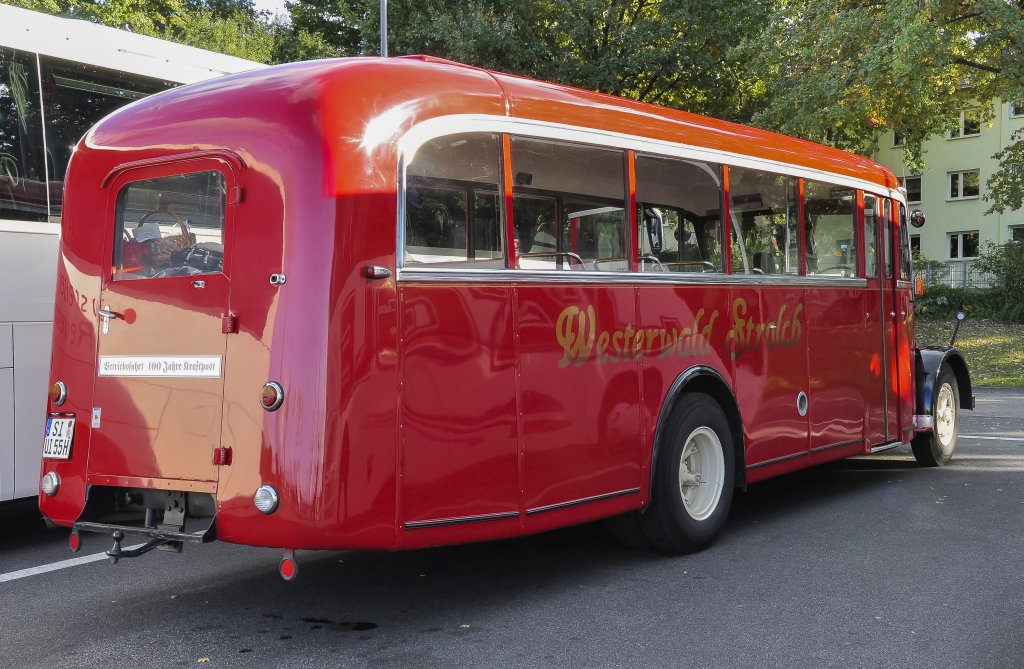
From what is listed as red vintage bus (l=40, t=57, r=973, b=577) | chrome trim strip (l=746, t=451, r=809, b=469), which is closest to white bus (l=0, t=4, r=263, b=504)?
red vintage bus (l=40, t=57, r=973, b=577)

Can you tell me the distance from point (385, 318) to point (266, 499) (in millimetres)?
939

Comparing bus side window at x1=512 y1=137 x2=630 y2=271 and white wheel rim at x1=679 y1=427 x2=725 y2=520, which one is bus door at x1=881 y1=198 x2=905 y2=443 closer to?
white wheel rim at x1=679 y1=427 x2=725 y2=520

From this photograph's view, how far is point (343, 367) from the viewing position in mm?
4750

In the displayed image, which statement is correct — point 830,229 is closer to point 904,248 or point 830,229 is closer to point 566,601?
point 904,248

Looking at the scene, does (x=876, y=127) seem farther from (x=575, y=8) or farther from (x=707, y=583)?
(x=707, y=583)

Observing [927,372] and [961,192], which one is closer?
[927,372]

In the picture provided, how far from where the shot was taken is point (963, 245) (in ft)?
150

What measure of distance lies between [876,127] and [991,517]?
67.9ft

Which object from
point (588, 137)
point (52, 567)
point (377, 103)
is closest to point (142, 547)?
point (52, 567)

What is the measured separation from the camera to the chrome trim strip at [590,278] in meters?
5.10

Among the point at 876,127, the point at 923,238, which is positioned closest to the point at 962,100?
the point at 876,127

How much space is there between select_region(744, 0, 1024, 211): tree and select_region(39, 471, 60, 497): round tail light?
17.6m

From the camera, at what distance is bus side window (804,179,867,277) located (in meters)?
8.42

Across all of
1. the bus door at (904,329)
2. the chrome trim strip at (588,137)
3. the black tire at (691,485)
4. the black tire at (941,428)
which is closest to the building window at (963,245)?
the black tire at (941,428)
